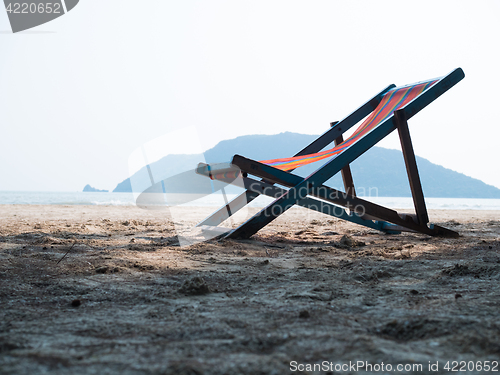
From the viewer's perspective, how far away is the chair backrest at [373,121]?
148 inches

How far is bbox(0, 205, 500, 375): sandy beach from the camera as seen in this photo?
109 cm

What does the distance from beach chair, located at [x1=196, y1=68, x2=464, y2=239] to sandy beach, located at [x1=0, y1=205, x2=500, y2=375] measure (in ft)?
1.81

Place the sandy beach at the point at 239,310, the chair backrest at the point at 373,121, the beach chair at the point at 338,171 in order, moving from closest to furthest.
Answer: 1. the sandy beach at the point at 239,310
2. the beach chair at the point at 338,171
3. the chair backrest at the point at 373,121

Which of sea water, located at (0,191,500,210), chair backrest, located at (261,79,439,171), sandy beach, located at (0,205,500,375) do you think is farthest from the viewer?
sea water, located at (0,191,500,210)

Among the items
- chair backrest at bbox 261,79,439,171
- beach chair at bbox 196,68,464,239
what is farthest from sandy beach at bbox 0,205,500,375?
chair backrest at bbox 261,79,439,171

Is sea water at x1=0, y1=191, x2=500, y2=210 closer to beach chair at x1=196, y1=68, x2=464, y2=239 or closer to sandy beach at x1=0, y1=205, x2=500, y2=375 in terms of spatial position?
beach chair at x1=196, y1=68, x2=464, y2=239

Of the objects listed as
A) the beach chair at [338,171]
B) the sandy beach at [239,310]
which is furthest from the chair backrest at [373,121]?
the sandy beach at [239,310]

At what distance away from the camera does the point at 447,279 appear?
2.06m

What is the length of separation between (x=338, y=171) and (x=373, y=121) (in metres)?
1.19

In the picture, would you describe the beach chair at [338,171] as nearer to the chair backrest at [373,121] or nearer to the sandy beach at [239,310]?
the chair backrest at [373,121]

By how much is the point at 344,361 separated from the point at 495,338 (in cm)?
56

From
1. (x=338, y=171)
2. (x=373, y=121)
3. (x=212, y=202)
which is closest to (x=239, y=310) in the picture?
(x=338, y=171)

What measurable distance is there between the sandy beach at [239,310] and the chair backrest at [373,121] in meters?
1.23

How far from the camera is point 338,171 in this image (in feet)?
10.3
